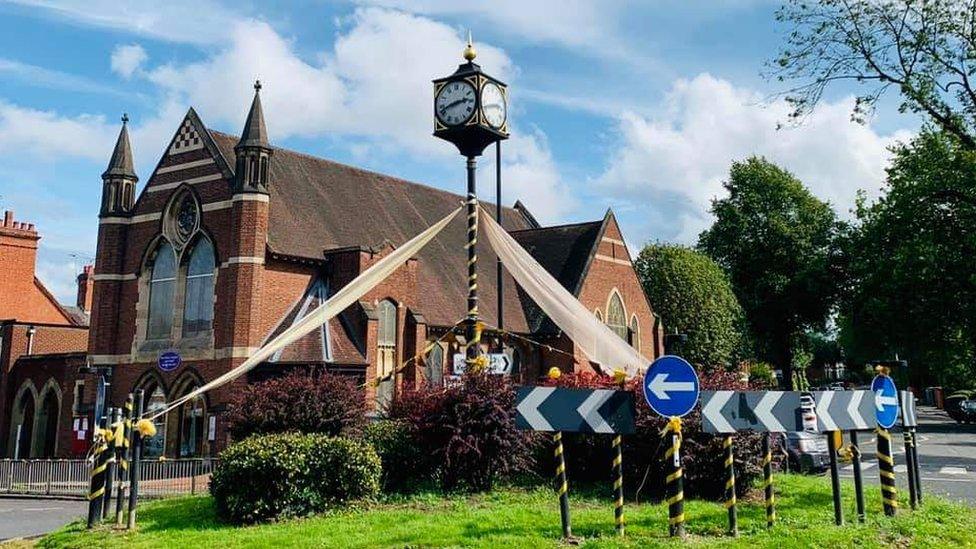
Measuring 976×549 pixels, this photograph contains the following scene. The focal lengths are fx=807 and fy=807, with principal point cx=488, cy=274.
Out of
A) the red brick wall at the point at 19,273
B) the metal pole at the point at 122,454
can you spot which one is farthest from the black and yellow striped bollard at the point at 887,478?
the red brick wall at the point at 19,273

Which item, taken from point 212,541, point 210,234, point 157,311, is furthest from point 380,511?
point 157,311

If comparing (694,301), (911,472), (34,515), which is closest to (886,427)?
(911,472)

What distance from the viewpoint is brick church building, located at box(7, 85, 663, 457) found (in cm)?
2766

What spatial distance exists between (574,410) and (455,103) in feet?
28.8

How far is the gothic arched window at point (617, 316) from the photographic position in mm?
38112

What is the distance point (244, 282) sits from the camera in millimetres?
27406

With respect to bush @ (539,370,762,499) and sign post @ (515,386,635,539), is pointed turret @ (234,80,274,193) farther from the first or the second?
sign post @ (515,386,635,539)

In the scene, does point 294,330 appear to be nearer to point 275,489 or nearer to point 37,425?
point 275,489

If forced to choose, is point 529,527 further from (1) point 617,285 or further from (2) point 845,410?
(1) point 617,285

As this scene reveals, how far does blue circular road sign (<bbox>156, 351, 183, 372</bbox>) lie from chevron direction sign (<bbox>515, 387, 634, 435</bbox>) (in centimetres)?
2139

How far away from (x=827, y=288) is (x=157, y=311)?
42082mm

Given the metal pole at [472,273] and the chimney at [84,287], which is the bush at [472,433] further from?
the chimney at [84,287]

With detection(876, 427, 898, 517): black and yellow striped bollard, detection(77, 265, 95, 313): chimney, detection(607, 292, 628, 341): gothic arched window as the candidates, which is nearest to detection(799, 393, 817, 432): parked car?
detection(876, 427, 898, 517): black and yellow striped bollard

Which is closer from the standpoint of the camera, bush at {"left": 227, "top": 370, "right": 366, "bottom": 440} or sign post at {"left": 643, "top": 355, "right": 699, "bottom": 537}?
sign post at {"left": 643, "top": 355, "right": 699, "bottom": 537}
